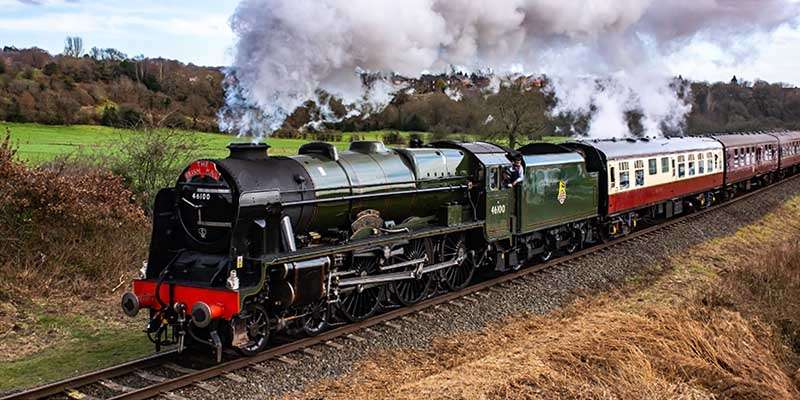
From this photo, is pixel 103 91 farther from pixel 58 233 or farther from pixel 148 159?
pixel 58 233

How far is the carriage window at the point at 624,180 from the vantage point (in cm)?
1892

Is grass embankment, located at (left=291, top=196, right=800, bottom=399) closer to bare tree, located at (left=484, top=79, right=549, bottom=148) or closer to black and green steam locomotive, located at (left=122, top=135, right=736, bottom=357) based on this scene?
black and green steam locomotive, located at (left=122, top=135, right=736, bottom=357)

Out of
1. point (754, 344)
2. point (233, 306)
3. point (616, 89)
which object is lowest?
point (754, 344)

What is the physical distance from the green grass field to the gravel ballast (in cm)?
479

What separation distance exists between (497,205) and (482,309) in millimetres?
2625

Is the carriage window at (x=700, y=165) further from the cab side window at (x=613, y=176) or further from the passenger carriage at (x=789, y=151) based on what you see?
the passenger carriage at (x=789, y=151)

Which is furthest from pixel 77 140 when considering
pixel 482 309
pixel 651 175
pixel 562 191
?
pixel 651 175

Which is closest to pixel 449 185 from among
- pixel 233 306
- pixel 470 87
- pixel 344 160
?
pixel 344 160

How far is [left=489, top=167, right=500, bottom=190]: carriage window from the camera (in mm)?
13456

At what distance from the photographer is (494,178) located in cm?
1362

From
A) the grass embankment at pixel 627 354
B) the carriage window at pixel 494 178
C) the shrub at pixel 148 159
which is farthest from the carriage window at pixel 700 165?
the shrub at pixel 148 159

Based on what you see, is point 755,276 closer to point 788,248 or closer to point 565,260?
point 788,248

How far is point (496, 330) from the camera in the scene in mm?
10922

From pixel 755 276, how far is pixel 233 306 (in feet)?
39.0
